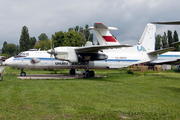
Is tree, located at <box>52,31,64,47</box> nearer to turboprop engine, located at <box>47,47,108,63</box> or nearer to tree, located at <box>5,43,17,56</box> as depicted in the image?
turboprop engine, located at <box>47,47,108,63</box>

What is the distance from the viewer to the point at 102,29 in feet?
76.4

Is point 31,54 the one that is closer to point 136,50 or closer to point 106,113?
point 136,50

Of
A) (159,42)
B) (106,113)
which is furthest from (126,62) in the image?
(159,42)

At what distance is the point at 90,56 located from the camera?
64.4ft

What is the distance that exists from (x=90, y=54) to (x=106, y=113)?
14.0m

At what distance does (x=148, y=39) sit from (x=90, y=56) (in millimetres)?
11485

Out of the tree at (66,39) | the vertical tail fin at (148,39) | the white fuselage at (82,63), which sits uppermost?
the tree at (66,39)

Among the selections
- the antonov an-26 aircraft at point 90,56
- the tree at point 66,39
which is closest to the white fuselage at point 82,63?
the antonov an-26 aircraft at point 90,56

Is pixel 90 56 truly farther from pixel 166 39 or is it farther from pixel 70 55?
pixel 166 39

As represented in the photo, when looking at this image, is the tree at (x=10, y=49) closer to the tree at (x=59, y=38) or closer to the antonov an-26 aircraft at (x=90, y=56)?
the tree at (x=59, y=38)

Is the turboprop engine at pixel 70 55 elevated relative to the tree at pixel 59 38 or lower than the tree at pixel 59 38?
lower

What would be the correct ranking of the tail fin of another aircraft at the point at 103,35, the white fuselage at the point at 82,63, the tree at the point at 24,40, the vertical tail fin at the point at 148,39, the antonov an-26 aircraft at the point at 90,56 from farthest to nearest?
the tree at the point at 24,40 < the vertical tail fin at the point at 148,39 < the tail fin of another aircraft at the point at 103,35 < the white fuselage at the point at 82,63 < the antonov an-26 aircraft at the point at 90,56

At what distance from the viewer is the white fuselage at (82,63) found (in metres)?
20.2

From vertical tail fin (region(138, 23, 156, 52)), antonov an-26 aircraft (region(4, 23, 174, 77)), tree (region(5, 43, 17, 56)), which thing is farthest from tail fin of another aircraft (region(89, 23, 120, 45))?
tree (region(5, 43, 17, 56))
